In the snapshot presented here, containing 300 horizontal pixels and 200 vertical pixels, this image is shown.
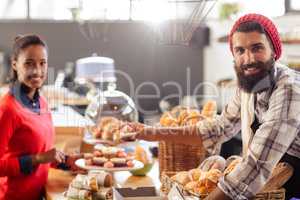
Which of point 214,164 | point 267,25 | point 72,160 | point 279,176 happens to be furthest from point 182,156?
point 267,25

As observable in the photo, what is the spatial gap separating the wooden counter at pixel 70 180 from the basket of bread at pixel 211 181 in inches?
15.9

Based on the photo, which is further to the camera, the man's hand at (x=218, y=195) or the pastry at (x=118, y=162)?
the pastry at (x=118, y=162)

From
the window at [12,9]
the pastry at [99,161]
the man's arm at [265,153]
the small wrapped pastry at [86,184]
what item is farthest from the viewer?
the window at [12,9]

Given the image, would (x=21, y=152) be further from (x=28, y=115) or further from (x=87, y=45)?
(x=87, y=45)

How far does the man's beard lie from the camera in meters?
1.58

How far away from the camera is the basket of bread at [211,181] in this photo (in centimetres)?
156

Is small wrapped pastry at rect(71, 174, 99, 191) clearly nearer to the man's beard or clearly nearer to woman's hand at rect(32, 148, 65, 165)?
woman's hand at rect(32, 148, 65, 165)

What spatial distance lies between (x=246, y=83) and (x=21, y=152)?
102cm

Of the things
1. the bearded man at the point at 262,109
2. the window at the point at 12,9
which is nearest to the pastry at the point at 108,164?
the bearded man at the point at 262,109

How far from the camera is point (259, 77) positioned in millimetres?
1602

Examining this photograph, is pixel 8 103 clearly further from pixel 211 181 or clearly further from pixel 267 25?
pixel 267 25

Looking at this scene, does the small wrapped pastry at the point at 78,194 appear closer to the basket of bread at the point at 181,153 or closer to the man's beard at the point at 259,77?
the basket of bread at the point at 181,153

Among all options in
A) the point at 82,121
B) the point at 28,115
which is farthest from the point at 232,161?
the point at 82,121

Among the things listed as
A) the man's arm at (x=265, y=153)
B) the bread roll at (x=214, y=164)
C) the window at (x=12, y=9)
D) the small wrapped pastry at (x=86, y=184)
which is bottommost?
the small wrapped pastry at (x=86, y=184)
